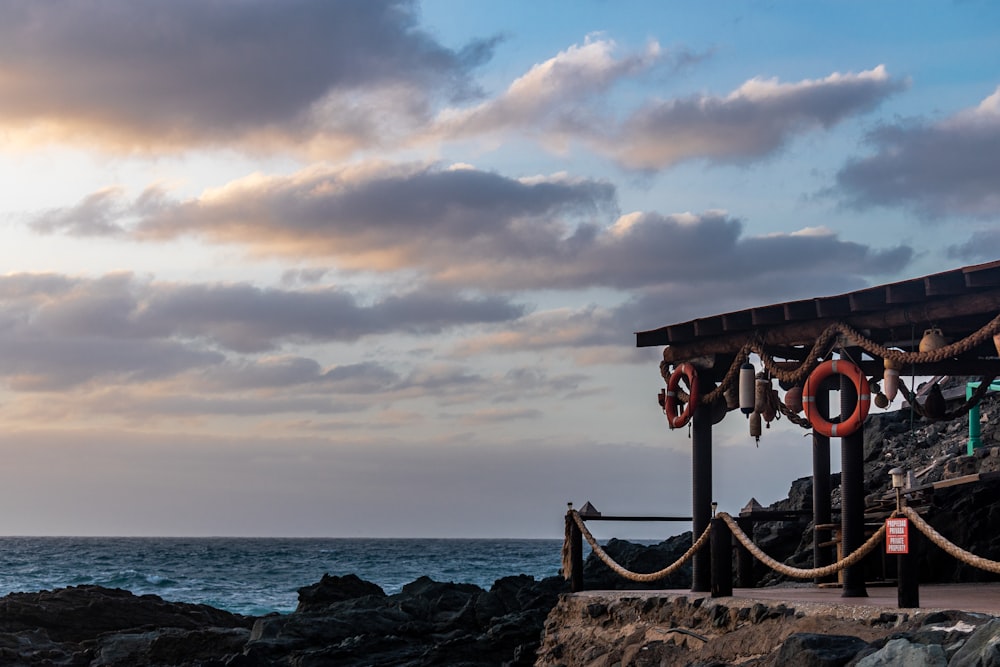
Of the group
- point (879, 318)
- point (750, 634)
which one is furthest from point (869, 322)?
point (750, 634)

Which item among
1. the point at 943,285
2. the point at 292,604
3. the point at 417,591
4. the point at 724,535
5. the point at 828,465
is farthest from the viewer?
the point at 292,604

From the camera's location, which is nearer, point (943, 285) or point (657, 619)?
point (943, 285)

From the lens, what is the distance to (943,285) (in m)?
11.9

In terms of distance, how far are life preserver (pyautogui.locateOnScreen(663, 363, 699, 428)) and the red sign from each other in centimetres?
462

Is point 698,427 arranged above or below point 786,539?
above

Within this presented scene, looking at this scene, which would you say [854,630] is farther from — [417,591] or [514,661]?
[417,591]

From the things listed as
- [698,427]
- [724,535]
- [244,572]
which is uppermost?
[698,427]

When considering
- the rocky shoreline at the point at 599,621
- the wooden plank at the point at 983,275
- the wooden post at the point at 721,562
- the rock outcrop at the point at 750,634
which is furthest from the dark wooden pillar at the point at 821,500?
the wooden plank at the point at 983,275

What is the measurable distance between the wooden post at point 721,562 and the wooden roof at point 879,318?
7.74 feet

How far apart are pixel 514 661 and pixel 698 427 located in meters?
4.02

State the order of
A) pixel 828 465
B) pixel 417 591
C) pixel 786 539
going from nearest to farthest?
pixel 828 465, pixel 786 539, pixel 417 591

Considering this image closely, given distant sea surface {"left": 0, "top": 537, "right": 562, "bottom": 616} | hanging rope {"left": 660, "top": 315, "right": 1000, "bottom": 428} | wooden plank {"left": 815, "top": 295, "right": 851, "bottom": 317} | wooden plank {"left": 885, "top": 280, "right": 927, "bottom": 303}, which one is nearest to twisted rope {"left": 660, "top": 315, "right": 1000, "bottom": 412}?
hanging rope {"left": 660, "top": 315, "right": 1000, "bottom": 428}

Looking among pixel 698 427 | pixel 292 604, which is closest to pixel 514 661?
pixel 698 427

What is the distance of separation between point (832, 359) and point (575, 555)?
493 centimetres
